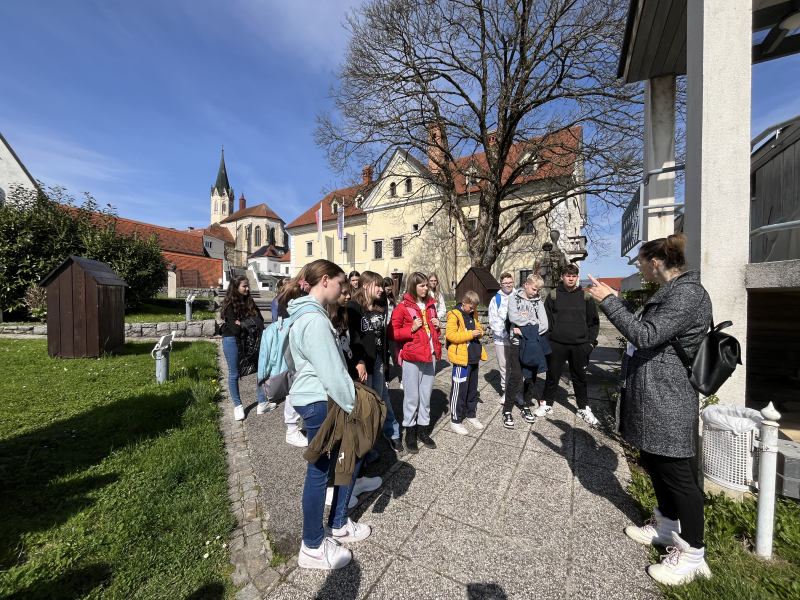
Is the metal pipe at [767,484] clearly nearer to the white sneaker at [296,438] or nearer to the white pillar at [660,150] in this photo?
the white pillar at [660,150]

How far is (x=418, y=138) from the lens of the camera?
15203mm

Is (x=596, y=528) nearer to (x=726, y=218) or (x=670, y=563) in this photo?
(x=670, y=563)

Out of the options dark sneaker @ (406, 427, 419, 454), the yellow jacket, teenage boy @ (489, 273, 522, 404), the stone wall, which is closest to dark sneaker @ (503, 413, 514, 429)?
teenage boy @ (489, 273, 522, 404)

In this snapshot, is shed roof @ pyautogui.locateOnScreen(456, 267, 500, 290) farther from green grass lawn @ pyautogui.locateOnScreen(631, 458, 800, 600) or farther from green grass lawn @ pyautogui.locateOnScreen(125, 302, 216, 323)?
green grass lawn @ pyautogui.locateOnScreen(631, 458, 800, 600)

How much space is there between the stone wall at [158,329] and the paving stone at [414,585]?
11.4 meters

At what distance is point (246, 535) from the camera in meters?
2.45

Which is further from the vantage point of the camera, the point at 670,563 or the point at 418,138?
the point at 418,138

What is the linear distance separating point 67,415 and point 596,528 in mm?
5864

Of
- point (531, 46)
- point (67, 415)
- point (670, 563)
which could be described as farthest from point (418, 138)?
point (670, 563)

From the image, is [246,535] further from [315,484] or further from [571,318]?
[571,318]

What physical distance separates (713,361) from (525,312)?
9.00 feet

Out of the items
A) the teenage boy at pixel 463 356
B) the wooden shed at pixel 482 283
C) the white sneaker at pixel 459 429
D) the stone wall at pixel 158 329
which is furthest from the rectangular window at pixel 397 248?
the white sneaker at pixel 459 429

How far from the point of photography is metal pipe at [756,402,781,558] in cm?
214

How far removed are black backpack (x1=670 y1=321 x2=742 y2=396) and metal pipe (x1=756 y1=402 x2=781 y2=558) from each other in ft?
2.13
